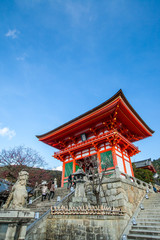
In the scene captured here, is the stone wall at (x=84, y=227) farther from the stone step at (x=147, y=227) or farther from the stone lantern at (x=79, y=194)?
the stone lantern at (x=79, y=194)

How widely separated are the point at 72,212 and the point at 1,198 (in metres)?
13.2

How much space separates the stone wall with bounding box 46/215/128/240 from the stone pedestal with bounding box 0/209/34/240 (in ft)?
11.5

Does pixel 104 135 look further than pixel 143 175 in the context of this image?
No

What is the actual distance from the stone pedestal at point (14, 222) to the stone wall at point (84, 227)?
3.51m

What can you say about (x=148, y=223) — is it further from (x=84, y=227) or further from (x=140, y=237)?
(x=84, y=227)

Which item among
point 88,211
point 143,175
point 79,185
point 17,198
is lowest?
point 88,211

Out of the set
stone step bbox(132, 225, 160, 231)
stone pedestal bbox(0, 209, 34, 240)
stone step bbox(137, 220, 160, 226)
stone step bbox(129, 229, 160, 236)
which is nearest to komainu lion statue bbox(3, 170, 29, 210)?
stone pedestal bbox(0, 209, 34, 240)

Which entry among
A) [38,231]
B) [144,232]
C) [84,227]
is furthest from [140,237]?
[38,231]

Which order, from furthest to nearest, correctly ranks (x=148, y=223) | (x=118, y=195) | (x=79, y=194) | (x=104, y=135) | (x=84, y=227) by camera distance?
(x=104, y=135) → (x=118, y=195) → (x=79, y=194) → (x=148, y=223) → (x=84, y=227)

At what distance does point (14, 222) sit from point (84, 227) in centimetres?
386

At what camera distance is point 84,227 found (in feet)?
20.7

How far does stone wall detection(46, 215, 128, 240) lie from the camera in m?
6.00

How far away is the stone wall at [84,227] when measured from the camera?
6000 millimetres

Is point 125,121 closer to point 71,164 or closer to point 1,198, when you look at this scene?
point 71,164
